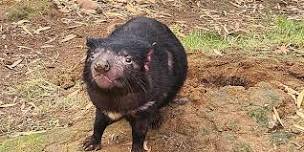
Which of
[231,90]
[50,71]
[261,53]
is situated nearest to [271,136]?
[231,90]

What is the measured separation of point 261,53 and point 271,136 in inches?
69.2

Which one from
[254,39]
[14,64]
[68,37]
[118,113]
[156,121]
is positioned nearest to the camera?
[118,113]

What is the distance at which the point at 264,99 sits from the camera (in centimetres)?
428

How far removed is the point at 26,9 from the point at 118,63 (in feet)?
11.5

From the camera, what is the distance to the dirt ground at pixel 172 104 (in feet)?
12.8

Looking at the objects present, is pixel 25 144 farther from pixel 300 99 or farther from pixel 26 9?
pixel 26 9

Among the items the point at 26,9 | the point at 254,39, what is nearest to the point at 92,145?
the point at 254,39

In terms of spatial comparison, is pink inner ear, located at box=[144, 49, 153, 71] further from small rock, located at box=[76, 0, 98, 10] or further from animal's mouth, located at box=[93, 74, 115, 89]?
small rock, located at box=[76, 0, 98, 10]

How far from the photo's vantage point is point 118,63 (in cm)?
316

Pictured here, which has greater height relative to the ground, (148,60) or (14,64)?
(148,60)

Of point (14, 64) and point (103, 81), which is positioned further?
point (14, 64)

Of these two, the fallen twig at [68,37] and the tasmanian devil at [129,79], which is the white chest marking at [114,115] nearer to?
the tasmanian devil at [129,79]

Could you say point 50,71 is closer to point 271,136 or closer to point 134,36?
point 134,36

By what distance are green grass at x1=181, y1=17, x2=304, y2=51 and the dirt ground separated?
211mm
